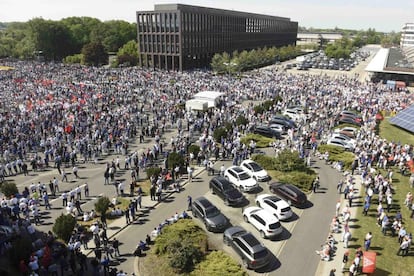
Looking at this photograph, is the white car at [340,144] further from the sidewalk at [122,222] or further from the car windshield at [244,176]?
the sidewalk at [122,222]

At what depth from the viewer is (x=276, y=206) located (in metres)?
21.3

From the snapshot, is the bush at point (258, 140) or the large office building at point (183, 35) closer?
the bush at point (258, 140)

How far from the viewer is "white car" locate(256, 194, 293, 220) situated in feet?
69.1

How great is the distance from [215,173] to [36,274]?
1643 cm

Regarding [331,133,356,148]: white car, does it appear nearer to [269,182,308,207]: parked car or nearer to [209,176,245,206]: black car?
[269,182,308,207]: parked car

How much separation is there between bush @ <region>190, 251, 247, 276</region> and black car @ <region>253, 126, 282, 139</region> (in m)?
21.8

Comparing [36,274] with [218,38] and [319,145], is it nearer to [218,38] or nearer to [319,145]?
[319,145]

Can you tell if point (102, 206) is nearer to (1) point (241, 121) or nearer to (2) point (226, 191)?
(2) point (226, 191)

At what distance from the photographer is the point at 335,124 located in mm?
40500

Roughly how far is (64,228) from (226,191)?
10.7 m

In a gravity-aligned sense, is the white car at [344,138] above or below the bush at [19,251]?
above

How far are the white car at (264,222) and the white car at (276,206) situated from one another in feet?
3.09

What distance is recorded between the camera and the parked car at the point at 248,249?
16.6 m

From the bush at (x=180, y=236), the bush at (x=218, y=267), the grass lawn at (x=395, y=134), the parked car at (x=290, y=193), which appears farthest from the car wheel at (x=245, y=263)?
the grass lawn at (x=395, y=134)
